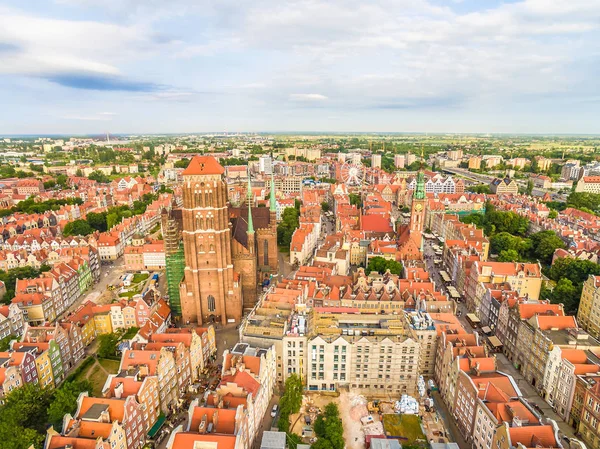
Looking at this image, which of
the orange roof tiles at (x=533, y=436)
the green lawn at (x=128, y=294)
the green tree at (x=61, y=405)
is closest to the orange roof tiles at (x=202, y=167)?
the green tree at (x=61, y=405)

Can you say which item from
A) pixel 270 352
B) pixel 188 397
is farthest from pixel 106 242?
pixel 270 352

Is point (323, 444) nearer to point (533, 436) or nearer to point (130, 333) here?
point (533, 436)

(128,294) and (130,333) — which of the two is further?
(128,294)

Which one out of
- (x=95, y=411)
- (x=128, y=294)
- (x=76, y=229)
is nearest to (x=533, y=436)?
(x=95, y=411)

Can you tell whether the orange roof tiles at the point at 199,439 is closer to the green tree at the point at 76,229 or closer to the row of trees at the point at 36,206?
the green tree at the point at 76,229

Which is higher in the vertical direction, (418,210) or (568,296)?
(418,210)

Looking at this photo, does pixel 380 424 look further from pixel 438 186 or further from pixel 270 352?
pixel 438 186
